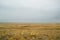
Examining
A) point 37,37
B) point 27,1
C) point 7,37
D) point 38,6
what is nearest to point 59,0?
point 38,6

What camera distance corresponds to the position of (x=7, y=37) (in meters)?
0.99

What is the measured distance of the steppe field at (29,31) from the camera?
99cm

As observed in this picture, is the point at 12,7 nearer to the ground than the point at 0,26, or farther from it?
farther from it

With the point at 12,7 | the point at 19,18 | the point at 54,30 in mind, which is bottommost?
the point at 54,30

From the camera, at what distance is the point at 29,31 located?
1000 mm

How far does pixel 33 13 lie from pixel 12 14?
248mm

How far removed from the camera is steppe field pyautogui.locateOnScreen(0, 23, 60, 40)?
99 cm

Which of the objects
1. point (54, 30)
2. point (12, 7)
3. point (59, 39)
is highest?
point (12, 7)

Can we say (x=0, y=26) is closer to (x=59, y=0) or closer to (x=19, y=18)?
(x=19, y=18)

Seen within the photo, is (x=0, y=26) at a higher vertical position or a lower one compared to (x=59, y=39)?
higher

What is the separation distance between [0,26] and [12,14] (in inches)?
7.7

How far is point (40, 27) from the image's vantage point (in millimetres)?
992

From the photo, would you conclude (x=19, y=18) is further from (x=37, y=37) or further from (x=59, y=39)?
(x=59, y=39)

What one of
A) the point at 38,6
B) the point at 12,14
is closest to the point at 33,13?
the point at 38,6
